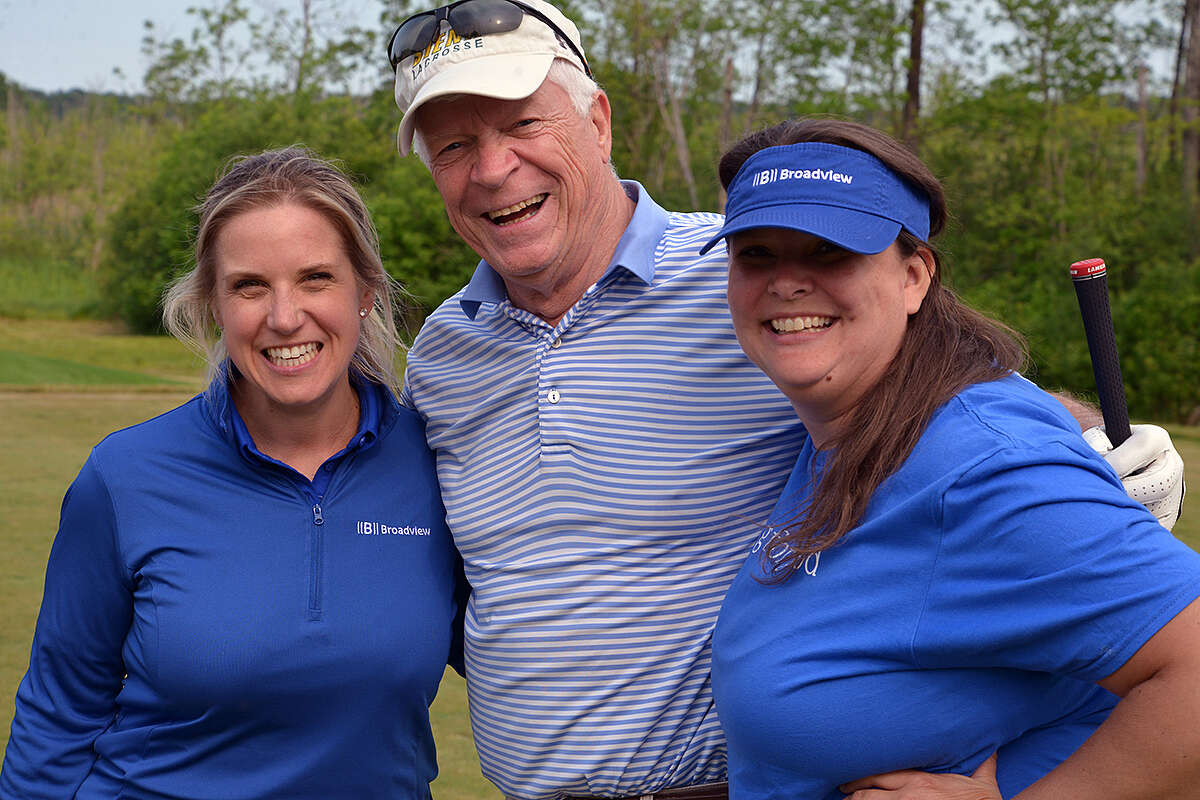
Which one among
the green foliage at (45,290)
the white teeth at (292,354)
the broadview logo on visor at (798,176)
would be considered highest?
the broadview logo on visor at (798,176)

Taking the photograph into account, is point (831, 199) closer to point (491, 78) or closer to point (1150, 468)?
point (1150, 468)

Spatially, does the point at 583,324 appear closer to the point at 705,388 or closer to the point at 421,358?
the point at 705,388

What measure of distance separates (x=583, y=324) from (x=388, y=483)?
54 cm

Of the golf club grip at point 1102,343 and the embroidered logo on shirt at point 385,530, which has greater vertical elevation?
the golf club grip at point 1102,343

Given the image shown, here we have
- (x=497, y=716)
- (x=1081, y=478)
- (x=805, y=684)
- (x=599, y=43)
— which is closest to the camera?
(x=1081, y=478)

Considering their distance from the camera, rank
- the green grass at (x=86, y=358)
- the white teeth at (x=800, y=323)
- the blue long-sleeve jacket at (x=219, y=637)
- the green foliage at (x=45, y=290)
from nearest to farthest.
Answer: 1. the white teeth at (x=800, y=323)
2. the blue long-sleeve jacket at (x=219, y=637)
3. the green grass at (x=86, y=358)
4. the green foliage at (x=45, y=290)

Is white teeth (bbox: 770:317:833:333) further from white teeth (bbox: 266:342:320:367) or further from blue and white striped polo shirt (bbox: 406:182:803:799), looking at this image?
white teeth (bbox: 266:342:320:367)

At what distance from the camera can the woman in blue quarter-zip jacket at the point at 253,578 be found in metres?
2.27

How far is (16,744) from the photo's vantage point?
2.38 metres

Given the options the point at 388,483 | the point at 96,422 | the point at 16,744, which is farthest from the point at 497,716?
the point at 96,422

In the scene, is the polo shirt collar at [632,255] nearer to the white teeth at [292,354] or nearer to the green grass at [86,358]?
the white teeth at [292,354]

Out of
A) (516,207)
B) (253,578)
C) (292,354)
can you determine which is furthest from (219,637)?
(516,207)

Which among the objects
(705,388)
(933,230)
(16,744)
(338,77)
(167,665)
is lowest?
(16,744)

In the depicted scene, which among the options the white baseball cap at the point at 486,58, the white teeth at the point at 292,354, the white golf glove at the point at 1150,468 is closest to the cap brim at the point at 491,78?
the white baseball cap at the point at 486,58
